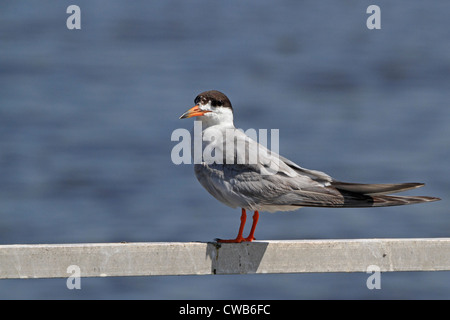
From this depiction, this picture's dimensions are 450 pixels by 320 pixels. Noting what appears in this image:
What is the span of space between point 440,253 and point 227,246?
1124 mm

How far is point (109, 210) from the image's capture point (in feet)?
49.0

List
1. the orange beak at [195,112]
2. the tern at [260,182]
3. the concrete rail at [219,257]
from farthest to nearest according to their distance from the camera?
the orange beak at [195,112], the tern at [260,182], the concrete rail at [219,257]

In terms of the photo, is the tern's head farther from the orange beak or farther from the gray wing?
the gray wing

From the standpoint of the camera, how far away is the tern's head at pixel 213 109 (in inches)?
235

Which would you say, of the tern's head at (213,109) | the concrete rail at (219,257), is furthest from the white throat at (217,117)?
the concrete rail at (219,257)

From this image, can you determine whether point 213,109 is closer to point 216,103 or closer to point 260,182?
point 216,103

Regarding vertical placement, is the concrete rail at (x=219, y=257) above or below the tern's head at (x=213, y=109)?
below

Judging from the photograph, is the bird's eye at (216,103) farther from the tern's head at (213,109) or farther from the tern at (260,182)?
the tern at (260,182)

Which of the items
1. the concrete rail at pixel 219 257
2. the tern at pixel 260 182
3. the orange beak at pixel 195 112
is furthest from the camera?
the orange beak at pixel 195 112

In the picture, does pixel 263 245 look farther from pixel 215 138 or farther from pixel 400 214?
pixel 400 214

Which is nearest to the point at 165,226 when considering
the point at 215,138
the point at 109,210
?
the point at 109,210

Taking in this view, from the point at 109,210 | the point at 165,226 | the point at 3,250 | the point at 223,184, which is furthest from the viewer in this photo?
the point at 109,210

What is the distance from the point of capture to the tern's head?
5.96m

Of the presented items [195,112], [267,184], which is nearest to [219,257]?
[267,184]
